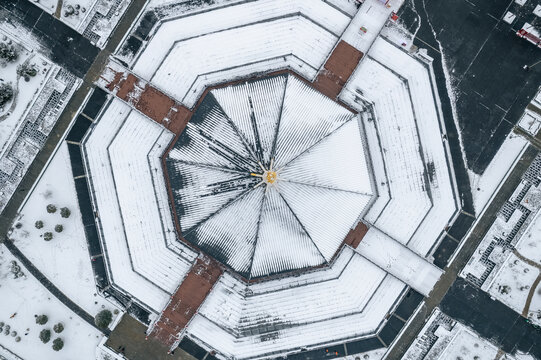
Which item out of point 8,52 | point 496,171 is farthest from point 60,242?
point 496,171

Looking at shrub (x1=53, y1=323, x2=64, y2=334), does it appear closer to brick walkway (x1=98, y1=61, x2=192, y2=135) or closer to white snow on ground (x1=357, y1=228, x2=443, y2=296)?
brick walkway (x1=98, y1=61, x2=192, y2=135)

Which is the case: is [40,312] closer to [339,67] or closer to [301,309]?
[301,309]

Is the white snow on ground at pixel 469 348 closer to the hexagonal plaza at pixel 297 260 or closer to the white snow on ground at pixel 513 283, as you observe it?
the white snow on ground at pixel 513 283

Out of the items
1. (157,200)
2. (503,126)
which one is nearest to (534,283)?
(503,126)

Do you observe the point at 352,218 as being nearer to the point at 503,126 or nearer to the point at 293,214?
the point at 293,214

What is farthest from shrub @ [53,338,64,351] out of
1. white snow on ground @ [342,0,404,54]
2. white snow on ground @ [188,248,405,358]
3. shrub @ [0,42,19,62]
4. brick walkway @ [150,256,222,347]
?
white snow on ground @ [342,0,404,54]
